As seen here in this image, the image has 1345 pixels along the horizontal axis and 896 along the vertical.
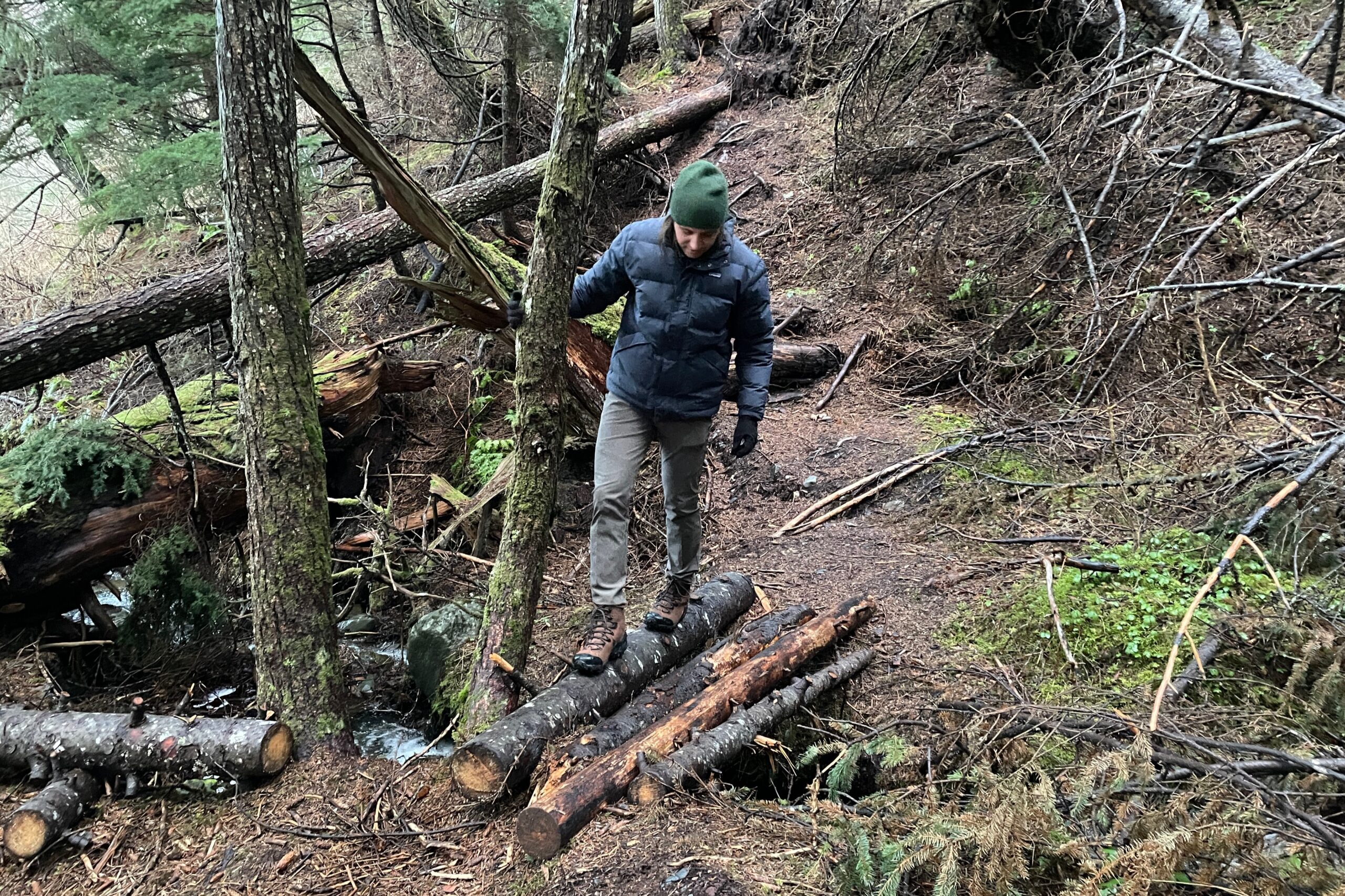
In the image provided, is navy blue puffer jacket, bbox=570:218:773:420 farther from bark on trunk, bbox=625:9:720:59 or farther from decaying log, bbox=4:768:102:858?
bark on trunk, bbox=625:9:720:59

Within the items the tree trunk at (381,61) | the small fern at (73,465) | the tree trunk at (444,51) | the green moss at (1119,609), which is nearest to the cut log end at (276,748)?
the small fern at (73,465)

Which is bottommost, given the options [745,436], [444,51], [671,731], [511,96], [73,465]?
[671,731]

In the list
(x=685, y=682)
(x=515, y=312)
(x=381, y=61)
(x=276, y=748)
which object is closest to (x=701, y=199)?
(x=515, y=312)

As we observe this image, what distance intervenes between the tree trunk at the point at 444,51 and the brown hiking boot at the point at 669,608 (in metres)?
7.04

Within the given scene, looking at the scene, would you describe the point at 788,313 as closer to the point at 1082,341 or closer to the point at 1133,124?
Answer: the point at 1082,341

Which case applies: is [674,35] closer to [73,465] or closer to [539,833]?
[73,465]

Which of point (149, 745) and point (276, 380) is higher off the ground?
point (276, 380)

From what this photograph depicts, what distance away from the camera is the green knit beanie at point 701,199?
330cm

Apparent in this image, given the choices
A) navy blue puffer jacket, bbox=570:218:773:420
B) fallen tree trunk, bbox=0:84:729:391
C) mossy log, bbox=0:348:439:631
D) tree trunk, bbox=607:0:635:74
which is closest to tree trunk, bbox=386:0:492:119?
fallen tree trunk, bbox=0:84:729:391

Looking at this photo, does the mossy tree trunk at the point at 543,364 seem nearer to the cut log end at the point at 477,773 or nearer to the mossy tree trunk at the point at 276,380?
the cut log end at the point at 477,773

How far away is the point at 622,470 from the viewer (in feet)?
12.4

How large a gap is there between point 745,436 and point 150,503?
4.20m

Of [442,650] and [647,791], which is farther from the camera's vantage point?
[442,650]

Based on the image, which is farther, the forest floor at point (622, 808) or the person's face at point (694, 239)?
the person's face at point (694, 239)
